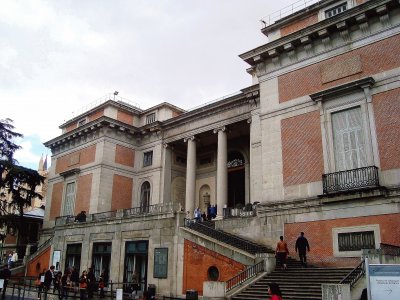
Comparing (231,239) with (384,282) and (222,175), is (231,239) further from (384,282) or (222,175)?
(384,282)

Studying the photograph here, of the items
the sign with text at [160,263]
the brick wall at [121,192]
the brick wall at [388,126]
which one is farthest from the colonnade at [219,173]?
the brick wall at [388,126]

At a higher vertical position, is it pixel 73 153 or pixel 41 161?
pixel 41 161

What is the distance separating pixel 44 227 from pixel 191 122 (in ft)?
55.0

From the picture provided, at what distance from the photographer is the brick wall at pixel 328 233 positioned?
16109 millimetres

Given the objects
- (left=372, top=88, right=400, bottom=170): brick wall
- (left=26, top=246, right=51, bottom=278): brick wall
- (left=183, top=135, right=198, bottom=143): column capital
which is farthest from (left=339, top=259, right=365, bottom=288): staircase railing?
(left=26, top=246, right=51, bottom=278): brick wall

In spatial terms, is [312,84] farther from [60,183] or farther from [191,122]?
[60,183]

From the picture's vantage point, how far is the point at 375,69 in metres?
18.4

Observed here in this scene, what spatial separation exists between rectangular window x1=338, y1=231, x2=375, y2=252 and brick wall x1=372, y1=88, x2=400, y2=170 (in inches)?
115

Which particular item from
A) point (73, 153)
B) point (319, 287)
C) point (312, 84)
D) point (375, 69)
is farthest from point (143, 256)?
point (73, 153)

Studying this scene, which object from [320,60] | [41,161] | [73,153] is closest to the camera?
[320,60]

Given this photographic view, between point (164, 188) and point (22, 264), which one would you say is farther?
point (164, 188)

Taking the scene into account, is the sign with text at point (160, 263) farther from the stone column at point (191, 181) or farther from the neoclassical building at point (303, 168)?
the stone column at point (191, 181)

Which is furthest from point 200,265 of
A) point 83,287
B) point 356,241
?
point 356,241

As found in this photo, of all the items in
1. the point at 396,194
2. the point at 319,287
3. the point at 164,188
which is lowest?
A: the point at 319,287
